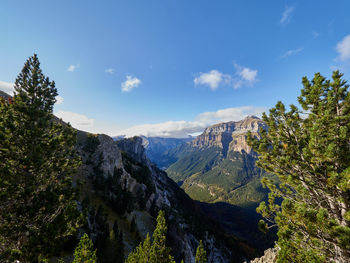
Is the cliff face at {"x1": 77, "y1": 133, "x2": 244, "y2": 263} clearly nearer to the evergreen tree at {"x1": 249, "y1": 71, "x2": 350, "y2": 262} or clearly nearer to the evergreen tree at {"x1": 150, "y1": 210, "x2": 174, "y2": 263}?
the evergreen tree at {"x1": 150, "y1": 210, "x2": 174, "y2": 263}

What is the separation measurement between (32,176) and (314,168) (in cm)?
1899

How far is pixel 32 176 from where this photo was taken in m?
10.7

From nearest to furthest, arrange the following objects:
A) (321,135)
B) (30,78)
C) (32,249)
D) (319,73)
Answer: (321,135) → (32,249) → (319,73) → (30,78)

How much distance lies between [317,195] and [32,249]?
712 inches

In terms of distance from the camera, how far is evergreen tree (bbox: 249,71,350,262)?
7.39 m

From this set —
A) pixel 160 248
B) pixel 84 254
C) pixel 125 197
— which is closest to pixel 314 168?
pixel 160 248

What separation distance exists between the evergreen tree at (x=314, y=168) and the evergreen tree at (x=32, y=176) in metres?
14.9

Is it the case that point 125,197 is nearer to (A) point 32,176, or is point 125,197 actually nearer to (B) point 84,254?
(B) point 84,254

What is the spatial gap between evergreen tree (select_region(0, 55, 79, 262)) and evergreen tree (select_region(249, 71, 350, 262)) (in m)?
14.9

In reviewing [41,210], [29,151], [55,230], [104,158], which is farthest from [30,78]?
[104,158]

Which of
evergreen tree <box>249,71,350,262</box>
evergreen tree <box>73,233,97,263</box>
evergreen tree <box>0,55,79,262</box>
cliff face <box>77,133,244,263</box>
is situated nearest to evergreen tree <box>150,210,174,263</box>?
evergreen tree <box>73,233,97,263</box>

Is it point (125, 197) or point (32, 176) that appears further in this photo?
point (125, 197)

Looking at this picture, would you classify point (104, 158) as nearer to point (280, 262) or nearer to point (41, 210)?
point (41, 210)

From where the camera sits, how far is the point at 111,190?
57125 mm
